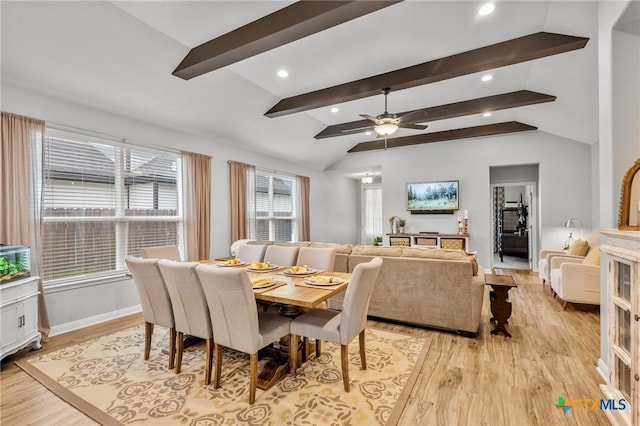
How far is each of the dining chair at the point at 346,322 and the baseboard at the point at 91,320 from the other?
9.47 ft

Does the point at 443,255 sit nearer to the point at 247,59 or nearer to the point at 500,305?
the point at 500,305

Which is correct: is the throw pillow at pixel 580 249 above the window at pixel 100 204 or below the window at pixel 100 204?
below

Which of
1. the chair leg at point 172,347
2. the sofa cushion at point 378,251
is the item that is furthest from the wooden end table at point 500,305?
the chair leg at point 172,347

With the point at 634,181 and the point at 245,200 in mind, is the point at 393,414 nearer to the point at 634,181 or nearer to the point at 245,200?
the point at 634,181

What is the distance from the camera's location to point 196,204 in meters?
4.82

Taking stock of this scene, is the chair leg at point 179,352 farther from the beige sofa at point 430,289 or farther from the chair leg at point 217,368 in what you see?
the beige sofa at point 430,289

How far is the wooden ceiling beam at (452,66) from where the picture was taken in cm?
317

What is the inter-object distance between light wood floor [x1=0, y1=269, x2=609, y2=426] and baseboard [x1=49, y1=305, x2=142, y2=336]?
13cm

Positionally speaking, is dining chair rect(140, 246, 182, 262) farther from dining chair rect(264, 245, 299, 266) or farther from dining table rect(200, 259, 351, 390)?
dining table rect(200, 259, 351, 390)

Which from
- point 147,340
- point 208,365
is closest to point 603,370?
point 208,365

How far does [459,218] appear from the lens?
6.89 metres

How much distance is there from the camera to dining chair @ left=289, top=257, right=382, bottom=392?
2148mm

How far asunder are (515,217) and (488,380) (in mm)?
8023

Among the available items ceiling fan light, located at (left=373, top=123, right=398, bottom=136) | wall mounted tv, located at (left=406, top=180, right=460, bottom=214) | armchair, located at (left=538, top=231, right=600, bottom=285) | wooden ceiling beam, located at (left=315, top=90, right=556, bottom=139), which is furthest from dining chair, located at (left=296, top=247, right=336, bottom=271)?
wall mounted tv, located at (left=406, top=180, right=460, bottom=214)
